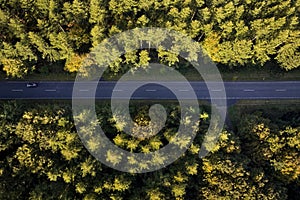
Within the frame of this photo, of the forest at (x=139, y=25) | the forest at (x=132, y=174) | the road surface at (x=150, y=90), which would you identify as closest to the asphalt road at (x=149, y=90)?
the road surface at (x=150, y=90)

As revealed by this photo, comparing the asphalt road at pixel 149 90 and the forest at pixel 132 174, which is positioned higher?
the asphalt road at pixel 149 90

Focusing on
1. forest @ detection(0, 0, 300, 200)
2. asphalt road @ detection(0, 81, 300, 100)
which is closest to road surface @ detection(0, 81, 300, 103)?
asphalt road @ detection(0, 81, 300, 100)

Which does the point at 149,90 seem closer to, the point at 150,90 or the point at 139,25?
the point at 150,90

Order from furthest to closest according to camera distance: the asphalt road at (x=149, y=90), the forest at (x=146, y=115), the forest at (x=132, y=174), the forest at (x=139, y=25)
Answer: the asphalt road at (x=149, y=90) → the forest at (x=139, y=25) → the forest at (x=146, y=115) → the forest at (x=132, y=174)

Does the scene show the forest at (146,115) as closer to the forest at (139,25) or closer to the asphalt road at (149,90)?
the forest at (139,25)

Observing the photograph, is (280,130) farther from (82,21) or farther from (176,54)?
(82,21)

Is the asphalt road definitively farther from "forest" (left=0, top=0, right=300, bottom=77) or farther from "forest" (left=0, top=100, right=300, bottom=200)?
"forest" (left=0, top=100, right=300, bottom=200)
